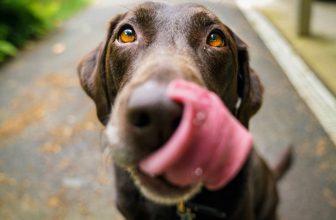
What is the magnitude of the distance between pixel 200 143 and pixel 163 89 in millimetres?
192

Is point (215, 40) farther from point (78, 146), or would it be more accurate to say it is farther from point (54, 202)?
point (78, 146)

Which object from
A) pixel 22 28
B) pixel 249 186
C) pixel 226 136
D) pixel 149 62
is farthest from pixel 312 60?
pixel 22 28

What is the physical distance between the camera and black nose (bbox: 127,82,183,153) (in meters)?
1.19

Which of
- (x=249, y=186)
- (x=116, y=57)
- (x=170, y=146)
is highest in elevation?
(x=170, y=146)

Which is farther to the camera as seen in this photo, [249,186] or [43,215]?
[43,215]

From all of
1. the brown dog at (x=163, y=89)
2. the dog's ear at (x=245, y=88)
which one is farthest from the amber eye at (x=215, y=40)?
the dog's ear at (x=245, y=88)

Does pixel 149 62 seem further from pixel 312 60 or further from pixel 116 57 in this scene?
pixel 312 60

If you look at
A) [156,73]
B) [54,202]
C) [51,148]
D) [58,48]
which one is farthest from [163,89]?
[58,48]

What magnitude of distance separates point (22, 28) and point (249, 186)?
224 inches

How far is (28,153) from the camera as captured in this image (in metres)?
4.07

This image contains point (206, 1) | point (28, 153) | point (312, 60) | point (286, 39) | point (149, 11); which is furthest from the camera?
point (286, 39)

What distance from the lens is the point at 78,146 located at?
4.12 m

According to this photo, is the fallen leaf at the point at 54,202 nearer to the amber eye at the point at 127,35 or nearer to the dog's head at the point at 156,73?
the dog's head at the point at 156,73

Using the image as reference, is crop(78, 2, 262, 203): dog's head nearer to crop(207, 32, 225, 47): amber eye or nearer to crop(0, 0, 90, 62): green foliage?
crop(207, 32, 225, 47): amber eye
